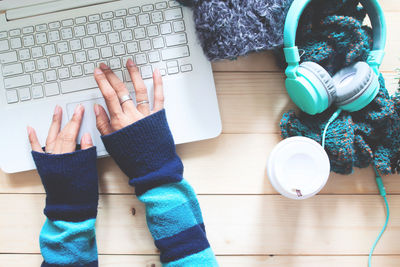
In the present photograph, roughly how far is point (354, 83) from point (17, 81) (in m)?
0.58

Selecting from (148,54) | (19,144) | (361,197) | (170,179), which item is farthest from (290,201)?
(19,144)

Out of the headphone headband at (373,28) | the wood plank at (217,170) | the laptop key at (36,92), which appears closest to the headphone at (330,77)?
the headphone headband at (373,28)

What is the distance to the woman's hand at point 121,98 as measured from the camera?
57 cm

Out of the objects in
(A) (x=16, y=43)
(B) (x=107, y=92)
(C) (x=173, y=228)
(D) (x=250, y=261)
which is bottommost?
(D) (x=250, y=261)

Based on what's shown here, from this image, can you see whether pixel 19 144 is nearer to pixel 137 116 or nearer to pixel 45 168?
pixel 45 168

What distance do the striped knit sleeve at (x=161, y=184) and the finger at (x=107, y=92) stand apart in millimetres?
49

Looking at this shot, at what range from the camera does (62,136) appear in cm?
58

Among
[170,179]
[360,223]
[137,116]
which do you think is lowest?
[360,223]

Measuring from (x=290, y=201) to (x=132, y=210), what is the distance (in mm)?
300

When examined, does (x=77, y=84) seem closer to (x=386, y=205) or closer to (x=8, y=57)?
(x=8, y=57)

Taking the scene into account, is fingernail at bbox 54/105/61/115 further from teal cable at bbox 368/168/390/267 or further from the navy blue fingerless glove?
teal cable at bbox 368/168/390/267

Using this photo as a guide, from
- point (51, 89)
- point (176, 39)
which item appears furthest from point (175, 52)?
point (51, 89)

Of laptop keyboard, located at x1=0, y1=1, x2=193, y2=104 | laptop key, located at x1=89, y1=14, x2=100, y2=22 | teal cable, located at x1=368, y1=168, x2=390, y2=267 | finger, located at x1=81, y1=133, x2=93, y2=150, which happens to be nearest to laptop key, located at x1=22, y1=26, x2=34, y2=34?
laptop keyboard, located at x1=0, y1=1, x2=193, y2=104

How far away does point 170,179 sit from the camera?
22.0 inches
